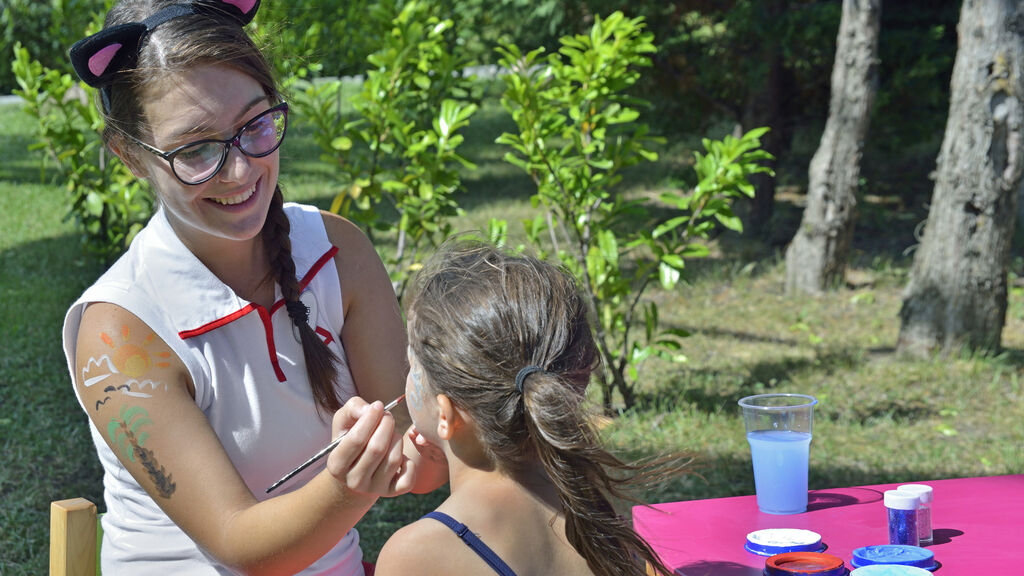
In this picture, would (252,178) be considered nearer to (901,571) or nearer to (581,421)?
(581,421)

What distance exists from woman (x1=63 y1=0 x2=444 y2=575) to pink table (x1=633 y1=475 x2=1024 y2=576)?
0.51 meters

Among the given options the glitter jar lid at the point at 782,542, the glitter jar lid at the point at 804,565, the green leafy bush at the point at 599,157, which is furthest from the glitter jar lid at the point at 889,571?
the green leafy bush at the point at 599,157

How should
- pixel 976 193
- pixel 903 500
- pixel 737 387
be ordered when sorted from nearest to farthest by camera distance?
1. pixel 903 500
2. pixel 737 387
3. pixel 976 193

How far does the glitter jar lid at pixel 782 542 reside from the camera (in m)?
1.85

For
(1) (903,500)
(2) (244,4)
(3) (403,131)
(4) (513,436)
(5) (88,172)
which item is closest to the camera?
(4) (513,436)

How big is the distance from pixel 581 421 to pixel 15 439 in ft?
13.2

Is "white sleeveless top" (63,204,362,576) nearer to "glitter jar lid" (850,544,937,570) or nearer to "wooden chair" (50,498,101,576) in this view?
"wooden chair" (50,498,101,576)

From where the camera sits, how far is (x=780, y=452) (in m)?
2.11

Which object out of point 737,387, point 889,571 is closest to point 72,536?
point 889,571

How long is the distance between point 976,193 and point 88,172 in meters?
5.62

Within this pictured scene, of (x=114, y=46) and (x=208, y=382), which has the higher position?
(x=114, y=46)

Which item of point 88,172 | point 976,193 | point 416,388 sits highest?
point 88,172

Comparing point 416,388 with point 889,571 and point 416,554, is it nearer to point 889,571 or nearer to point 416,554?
point 416,554

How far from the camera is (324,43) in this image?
8648 millimetres
